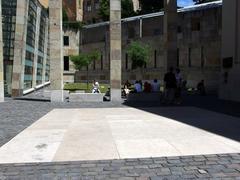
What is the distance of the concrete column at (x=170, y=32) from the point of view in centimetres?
2427

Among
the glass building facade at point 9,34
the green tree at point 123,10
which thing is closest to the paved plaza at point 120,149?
the glass building facade at point 9,34

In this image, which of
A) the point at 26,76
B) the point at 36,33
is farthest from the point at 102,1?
the point at 26,76

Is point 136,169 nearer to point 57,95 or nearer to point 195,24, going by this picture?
point 57,95

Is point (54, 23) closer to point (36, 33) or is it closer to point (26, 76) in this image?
point (26, 76)

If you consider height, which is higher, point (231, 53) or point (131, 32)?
point (131, 32)

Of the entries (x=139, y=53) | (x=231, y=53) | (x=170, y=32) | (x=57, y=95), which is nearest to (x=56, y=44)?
(x=57, y=95)

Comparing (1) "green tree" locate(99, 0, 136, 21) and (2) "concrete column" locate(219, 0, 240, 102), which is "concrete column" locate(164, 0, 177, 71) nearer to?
(2) "concrete column" locate(219, 0, 240, 102)

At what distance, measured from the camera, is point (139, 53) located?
5016 cm

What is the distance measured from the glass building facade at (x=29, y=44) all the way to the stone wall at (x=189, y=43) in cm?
1544

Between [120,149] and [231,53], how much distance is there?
17.2 m

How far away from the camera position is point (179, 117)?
555 inches

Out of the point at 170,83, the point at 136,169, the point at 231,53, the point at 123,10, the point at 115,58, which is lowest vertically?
the point at 136,169

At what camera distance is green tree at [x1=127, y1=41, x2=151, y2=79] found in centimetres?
5023

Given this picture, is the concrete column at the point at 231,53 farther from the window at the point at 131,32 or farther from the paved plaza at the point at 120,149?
the window at the point at 131,32
